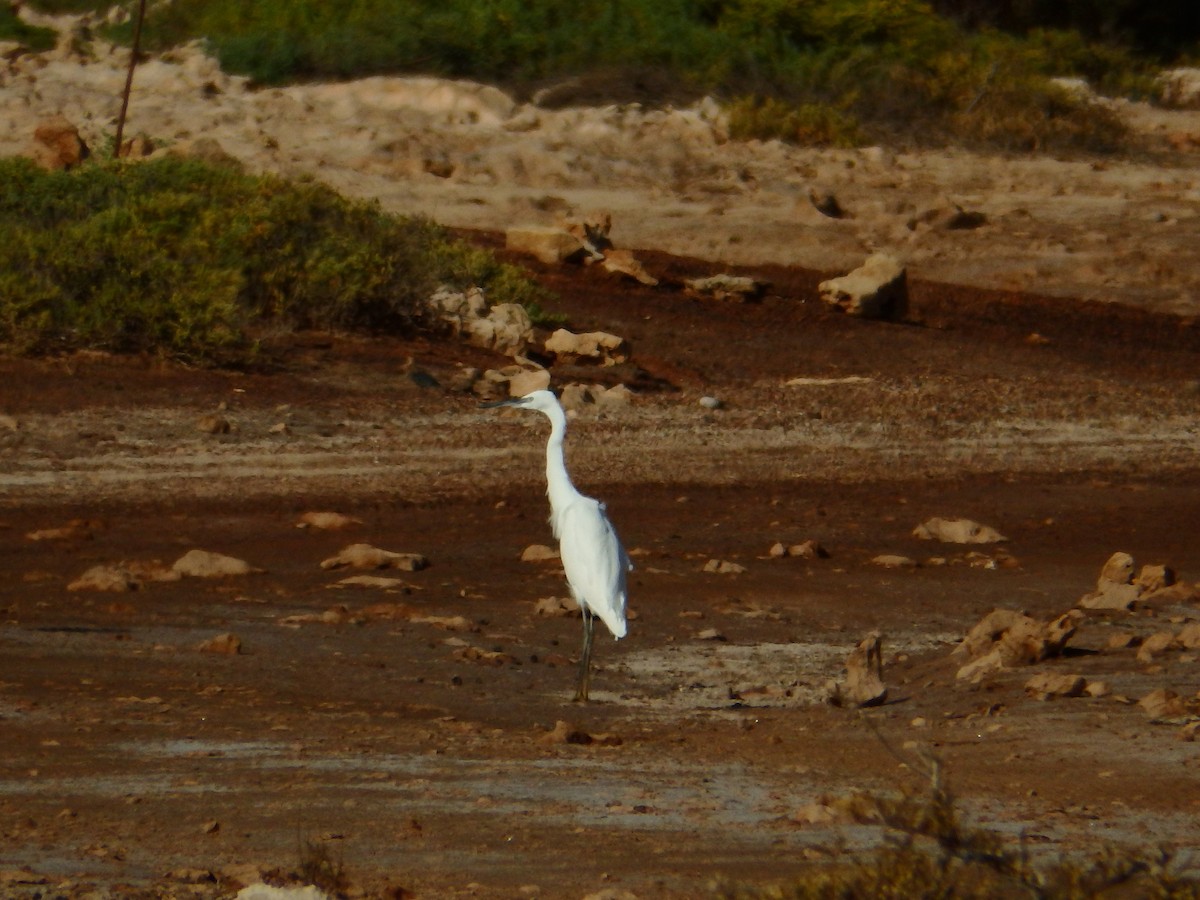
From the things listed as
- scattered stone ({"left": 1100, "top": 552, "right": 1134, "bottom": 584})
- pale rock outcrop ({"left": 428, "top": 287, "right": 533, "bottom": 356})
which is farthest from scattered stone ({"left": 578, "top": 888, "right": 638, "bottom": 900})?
pale rock outcrop ({"left": 428, "top": 287, "right": 533, "bottom": 356})

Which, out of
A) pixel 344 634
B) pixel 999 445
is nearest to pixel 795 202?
pixel 999 445

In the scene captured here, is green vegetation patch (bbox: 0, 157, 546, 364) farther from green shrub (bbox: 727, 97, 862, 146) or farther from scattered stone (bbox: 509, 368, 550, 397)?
green shrub (bbox: 727, 97, 862, 146)

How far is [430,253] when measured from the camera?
1775 centimetres

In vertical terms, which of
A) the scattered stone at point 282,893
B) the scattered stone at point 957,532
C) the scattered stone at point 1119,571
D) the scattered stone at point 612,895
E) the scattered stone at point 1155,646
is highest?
the scattered stone at point 282,893

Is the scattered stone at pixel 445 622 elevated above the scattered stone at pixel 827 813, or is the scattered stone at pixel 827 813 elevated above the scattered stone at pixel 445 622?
the scattered stone at pixel 827 813

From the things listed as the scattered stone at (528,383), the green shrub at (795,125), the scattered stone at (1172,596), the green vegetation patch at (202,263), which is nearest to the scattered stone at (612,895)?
the scattered stone at (1172,596)

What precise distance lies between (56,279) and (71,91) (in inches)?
473

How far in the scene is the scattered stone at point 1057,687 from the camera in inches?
315

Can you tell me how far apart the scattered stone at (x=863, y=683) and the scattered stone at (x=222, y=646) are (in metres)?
2.44

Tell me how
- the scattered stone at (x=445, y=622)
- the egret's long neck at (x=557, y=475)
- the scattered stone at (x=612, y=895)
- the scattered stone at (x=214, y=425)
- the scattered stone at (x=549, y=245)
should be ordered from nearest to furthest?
the scattered stone at (x=612, y=895) < the egret's long neck at (x=557, y=475) < the scattered stone at (x=445, y=622) < the scattered stone at (x=214, y=425) < the scattered stone at (x=549, y=245)

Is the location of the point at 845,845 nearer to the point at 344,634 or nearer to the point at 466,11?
the point at 344,634

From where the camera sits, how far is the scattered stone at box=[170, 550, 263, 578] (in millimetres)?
10469

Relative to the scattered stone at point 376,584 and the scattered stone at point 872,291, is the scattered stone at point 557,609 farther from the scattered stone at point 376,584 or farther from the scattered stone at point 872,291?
the scattered stone at point 872,291

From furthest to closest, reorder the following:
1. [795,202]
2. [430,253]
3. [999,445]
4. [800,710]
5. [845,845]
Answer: [795,202]
[430,253]
[999,445]
[800,710]
[845,845]
